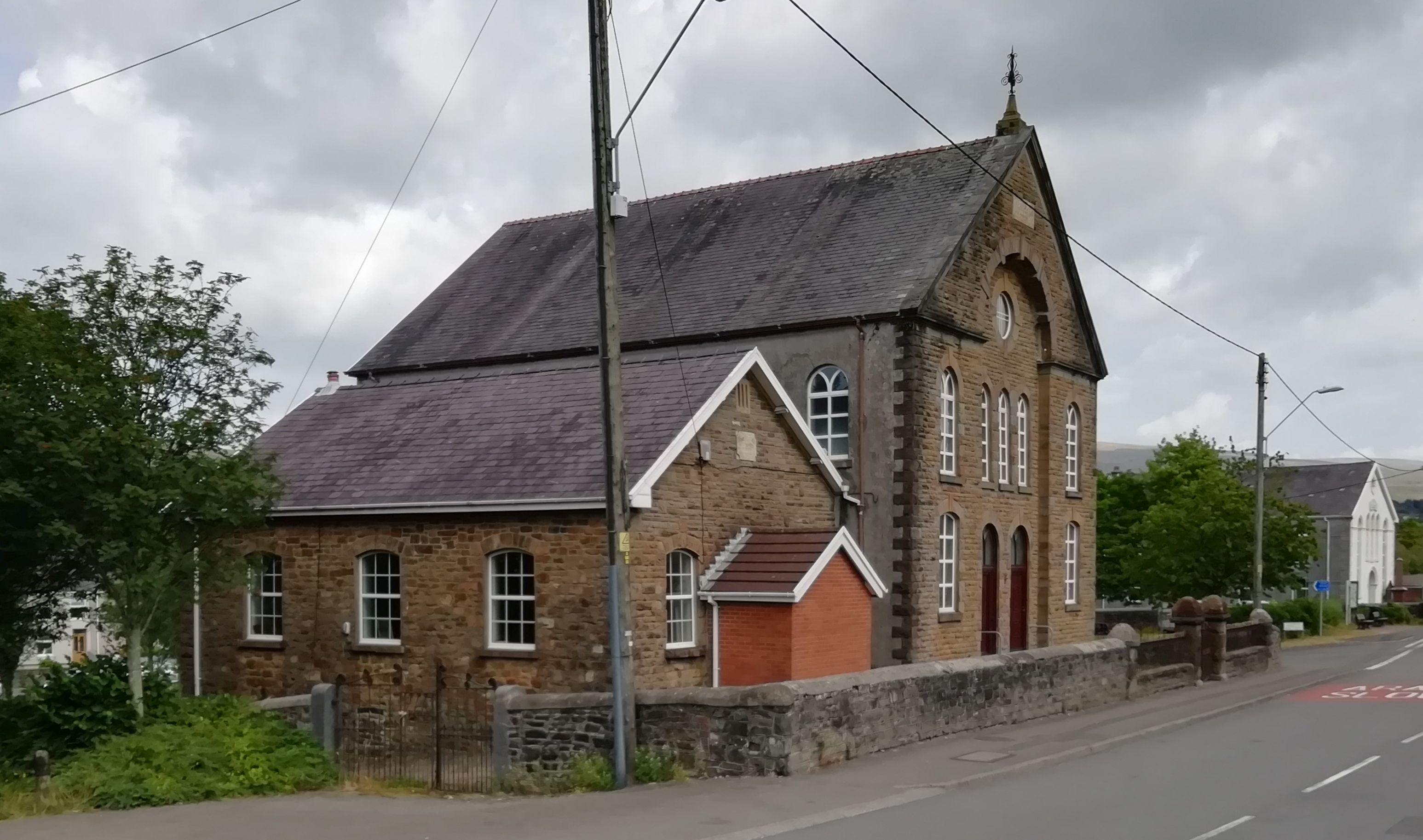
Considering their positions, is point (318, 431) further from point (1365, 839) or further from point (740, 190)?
point (1365, 839)

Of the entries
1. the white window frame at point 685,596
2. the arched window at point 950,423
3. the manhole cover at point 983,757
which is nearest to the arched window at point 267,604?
the white window frame at point 685,596

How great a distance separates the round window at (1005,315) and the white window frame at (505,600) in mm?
14368

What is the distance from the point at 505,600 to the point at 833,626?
4.67 meters

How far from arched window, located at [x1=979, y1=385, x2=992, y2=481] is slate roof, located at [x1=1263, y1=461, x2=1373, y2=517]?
166 feet

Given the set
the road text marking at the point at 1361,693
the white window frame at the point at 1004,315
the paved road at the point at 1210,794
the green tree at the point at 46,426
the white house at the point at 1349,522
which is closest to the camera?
the paved road at the point at 1210,794

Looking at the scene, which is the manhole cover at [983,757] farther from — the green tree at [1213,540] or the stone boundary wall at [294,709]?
the green tree at [1213,540]

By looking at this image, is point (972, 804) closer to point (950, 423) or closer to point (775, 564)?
point (775, 564)

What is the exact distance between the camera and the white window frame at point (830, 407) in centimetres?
2673

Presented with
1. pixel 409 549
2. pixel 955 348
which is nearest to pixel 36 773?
pixel 409 549

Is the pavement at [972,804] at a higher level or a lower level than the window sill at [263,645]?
lower

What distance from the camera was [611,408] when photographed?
14.6 metres

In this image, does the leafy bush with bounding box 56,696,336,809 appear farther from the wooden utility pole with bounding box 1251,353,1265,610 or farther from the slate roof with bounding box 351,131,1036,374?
the wooden utility pole with bounding box 1251,353,1265,610

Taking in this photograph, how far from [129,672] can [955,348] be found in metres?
16.7

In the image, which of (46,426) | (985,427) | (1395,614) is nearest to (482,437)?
(46,426)
